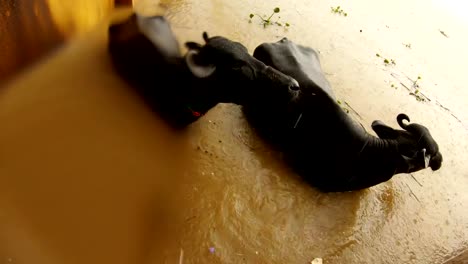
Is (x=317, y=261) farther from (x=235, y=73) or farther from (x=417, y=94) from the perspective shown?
(x=417, y=94)

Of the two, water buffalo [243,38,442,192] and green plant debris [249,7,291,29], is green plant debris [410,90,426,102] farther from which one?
green plant debris [249,7,291,29]

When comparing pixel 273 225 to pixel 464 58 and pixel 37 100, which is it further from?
pixel 464 58

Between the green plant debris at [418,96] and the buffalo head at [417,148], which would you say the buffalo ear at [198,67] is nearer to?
the buffalo head at [417,148]

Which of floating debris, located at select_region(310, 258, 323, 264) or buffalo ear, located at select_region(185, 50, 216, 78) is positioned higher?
buffalo ear, located at select_region(185, 50, 216, 78)

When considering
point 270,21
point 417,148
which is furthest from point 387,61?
point 417,148

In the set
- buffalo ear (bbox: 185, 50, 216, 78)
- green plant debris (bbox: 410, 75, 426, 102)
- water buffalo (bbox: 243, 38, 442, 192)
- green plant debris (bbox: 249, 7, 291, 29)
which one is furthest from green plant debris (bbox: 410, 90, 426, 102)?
buffalo ear (bbox: 185, 50, 216, 78)

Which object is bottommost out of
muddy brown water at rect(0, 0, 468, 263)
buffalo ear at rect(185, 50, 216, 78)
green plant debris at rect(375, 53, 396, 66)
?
muddy brown water at rect(0, 0, 468, 263)
